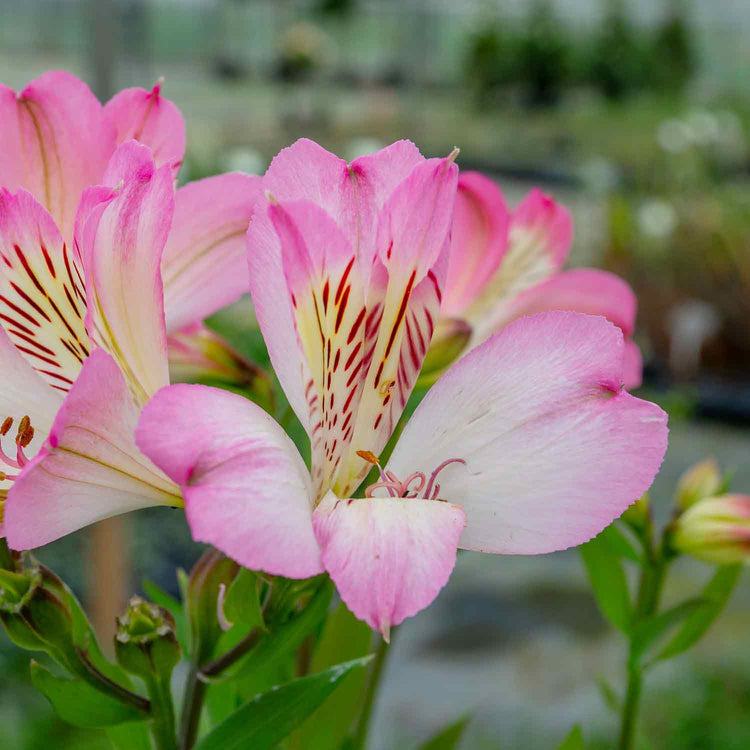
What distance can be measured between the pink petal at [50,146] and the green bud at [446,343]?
0.37 feet

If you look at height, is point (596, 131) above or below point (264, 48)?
below

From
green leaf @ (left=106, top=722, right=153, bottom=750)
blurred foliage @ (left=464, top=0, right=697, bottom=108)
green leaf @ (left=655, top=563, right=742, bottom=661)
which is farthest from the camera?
blurred foliage @ (left=464, top=0, right=697, bottom=108)

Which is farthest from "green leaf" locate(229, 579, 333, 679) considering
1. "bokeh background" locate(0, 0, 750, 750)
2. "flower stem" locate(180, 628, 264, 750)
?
"bokeh background" locate(0, 0, 750, 750)

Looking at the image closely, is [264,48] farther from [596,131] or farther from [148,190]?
[148,190]

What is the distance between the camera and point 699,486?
16.7 inches

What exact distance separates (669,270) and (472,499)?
10.2 ft

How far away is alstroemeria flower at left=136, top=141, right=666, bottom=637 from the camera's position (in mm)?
192

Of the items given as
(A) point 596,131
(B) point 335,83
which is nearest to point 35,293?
(B) point 335,83

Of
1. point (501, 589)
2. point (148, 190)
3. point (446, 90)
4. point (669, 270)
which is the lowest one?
point (501, 589)

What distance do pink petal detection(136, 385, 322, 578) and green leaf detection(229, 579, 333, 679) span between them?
0.06m

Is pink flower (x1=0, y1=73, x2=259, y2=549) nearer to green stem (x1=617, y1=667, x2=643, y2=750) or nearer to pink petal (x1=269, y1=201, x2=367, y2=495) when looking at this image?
pink petal (x1=269, y1=201, x2=367, y2=495)

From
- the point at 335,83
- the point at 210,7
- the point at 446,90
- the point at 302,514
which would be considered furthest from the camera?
the point at 446,90

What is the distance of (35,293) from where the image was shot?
9.6 inches

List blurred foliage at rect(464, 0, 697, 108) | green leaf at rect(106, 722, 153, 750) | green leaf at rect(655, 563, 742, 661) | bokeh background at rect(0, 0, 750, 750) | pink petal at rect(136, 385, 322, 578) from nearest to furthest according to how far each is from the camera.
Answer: pink petal at rect(136, 385, 322, 578), green leaf at rect(106, 722, 153, 750), green leaf at rect(655, 563, 742, 661), bokeh background at rect(0, 0, 750, 750), blurred foliage at rect(464, 0, 697, 108)
